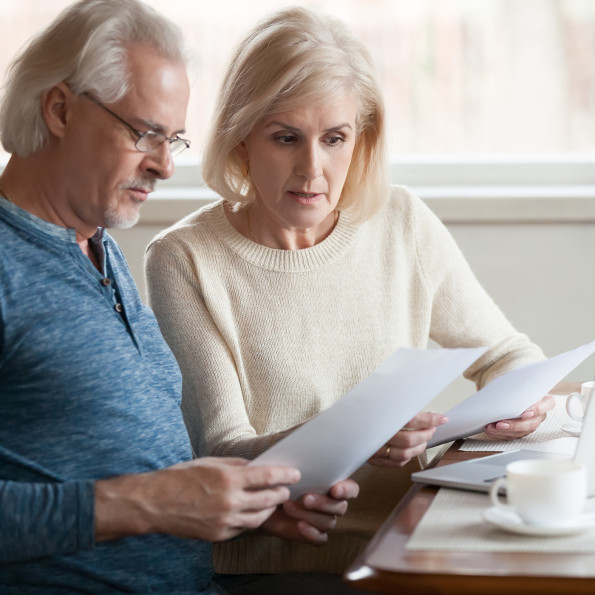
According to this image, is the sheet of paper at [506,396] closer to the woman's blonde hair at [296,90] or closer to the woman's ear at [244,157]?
the woman's blonde hair at [296,90]

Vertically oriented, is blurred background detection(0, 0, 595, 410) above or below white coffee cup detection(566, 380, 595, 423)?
above

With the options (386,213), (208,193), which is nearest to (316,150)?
(386,213)

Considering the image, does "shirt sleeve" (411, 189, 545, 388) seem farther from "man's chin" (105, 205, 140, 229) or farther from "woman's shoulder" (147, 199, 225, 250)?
"man's chin" (105, 205, 140, 229)

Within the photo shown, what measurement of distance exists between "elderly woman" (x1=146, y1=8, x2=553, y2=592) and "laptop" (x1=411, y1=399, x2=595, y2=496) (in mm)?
124

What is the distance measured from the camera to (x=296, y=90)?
61.9 inches

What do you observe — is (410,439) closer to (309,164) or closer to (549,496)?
(549,496)

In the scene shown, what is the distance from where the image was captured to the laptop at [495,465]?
1.06m

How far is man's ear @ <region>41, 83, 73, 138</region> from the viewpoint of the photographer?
48.1 inches

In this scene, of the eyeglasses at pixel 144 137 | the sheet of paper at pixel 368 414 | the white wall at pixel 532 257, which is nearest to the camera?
the sheet of paper at pixel 368 414

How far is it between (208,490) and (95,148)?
1.57 ft

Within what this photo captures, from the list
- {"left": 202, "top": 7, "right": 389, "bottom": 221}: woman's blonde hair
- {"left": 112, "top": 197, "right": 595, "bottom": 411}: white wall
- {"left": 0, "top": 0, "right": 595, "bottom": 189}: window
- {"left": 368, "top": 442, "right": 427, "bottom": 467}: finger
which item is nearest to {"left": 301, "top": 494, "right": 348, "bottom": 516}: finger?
{"left": 368, "top": 442, "right": 427, "bottom": 467}: finger

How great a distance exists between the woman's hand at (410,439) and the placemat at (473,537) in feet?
0.75

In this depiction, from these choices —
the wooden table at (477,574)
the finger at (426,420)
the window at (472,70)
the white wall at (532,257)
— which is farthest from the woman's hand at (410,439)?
the window at (472,70)

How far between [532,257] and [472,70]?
633 millimetres
